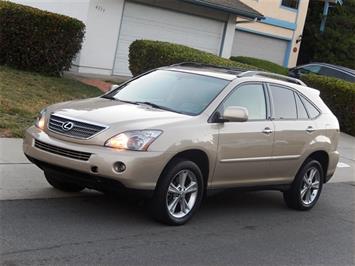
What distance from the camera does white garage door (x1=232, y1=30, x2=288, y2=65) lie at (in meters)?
28.3

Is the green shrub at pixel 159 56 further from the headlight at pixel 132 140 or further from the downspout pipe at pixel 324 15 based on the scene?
the downspout pipe at pixel 324 15

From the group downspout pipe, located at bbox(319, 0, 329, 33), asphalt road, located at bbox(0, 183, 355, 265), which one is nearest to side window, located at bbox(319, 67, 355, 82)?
downspout pipe, located at bbox(319, 0, 329, 33)

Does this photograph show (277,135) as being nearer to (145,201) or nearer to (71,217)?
(145,201)

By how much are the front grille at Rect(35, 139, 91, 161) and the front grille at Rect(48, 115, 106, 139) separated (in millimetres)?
165

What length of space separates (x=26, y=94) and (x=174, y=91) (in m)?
6.27

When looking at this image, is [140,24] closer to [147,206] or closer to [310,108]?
[310,108]

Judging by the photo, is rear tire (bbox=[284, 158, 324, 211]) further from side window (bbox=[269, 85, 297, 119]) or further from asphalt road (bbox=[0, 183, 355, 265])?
side window (bbox=[269, 85, 297, 119])

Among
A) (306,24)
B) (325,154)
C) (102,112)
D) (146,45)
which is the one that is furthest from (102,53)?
(306,24)

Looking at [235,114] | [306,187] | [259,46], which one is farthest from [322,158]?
[259,46]

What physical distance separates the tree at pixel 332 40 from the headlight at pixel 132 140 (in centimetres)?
2775

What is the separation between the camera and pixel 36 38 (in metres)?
15.0

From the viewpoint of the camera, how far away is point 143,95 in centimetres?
743

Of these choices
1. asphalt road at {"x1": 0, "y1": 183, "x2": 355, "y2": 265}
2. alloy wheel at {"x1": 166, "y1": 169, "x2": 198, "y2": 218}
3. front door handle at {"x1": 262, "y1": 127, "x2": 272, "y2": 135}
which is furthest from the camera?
front door handle at {"x1": 262, "y1": 127, "x2": 272, "y2": 135}

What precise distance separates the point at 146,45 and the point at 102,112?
9280mm
